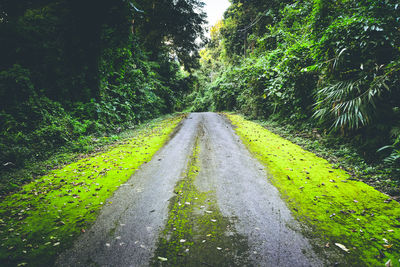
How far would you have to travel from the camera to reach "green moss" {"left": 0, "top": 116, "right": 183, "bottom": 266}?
2.18 metres

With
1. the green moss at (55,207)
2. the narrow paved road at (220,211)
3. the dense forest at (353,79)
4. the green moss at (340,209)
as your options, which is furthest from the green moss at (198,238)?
the dense forest at (353,79)

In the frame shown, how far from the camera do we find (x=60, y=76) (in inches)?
270

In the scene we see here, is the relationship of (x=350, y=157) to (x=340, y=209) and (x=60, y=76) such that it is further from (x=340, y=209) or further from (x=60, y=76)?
(x=60, y=76)

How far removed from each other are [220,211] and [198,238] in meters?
0.66

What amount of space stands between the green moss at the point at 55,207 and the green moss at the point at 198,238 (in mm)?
1306

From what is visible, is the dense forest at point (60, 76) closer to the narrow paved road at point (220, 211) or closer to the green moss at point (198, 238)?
the narrow paved road at point (220, 211)

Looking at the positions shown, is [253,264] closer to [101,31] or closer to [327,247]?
[327,247]

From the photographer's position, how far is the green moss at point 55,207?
7.14ft

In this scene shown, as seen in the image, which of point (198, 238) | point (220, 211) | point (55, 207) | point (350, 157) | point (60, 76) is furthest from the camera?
point (60, 76)

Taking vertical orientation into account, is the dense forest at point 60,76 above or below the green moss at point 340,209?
above

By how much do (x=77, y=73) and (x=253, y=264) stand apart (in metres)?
9.08

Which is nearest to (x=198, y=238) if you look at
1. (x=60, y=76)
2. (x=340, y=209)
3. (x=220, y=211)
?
(x=220, y=211)

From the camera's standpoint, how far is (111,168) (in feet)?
15.3

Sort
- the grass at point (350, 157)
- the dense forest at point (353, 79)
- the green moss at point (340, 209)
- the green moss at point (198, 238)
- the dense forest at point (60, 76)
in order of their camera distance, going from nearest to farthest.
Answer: the green moss at point (198, 238)
the green moss at point (340, 209)
the grass at point (350, 157)
the dense forest at point (353, 79)
the dense forest at point (60, 76)
